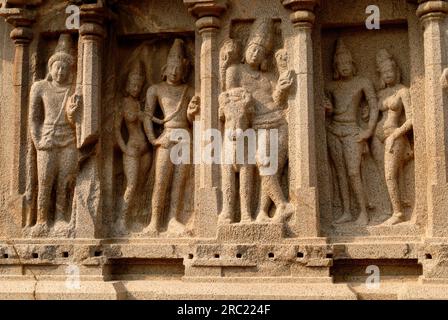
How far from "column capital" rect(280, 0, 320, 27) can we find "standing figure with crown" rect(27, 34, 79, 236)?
3004 millimetres

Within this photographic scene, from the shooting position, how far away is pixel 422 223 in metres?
7.46

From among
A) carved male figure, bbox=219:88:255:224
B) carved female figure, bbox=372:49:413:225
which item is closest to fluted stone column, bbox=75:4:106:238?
carved male figure, bbox=219:88:255:224

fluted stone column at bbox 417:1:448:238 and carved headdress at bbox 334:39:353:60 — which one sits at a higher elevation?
carved headdress at bbox 334:39:353:60

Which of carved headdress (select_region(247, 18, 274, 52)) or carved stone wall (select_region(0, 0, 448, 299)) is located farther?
carved headdress (select_region(247, 18, 274, 52))

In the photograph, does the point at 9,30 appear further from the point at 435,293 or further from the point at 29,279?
the point at 435,293

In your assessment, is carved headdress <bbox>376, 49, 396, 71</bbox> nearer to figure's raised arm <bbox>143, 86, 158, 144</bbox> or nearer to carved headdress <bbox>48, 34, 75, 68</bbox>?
figure's raised arm <bbox>143, 86, 158, 144</bbox>

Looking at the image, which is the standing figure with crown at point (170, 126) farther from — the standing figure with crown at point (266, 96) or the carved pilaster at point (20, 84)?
the carved pilaster at point (20, 84)

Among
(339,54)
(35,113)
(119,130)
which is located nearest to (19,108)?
(35,113)

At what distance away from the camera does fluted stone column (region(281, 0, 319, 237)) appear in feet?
24.3

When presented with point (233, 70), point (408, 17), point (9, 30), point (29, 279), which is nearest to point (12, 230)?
point (29, 279)

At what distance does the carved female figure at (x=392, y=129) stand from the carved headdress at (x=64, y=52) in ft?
13.3

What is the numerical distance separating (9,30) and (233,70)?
3.28 metres

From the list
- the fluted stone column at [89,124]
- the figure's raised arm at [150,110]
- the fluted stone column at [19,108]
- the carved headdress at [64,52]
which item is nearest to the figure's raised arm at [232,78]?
the figure's raised arm at [150,110]

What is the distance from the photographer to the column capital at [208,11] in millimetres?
7855
